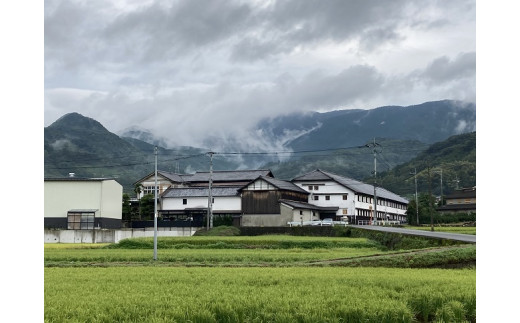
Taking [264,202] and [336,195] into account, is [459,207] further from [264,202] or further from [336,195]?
[264,202]

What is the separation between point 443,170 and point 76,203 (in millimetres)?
67950

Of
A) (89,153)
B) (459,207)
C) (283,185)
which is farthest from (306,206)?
(89,153)

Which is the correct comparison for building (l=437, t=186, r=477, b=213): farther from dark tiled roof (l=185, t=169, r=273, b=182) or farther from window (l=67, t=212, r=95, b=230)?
window (l=67, t=212, r=95, b=230)

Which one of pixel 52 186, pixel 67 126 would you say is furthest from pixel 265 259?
pixel 67 126

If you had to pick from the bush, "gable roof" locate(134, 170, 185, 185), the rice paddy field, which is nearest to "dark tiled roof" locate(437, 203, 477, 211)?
"gable roof" locate(134, 170, 185, 185)

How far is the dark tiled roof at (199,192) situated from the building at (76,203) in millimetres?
13748

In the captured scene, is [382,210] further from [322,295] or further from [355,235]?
[322,295]

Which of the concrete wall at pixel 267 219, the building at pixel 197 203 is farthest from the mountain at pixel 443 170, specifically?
the building at pixel 197 203

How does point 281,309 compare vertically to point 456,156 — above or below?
below

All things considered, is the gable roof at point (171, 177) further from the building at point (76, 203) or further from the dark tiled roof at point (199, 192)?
the building at point (76, 203)

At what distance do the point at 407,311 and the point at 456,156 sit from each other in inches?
4142

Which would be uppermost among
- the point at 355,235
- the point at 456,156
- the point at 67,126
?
the point at 67,126

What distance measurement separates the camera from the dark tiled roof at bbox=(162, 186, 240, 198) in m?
70.3

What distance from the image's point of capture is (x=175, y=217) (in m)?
72.0
